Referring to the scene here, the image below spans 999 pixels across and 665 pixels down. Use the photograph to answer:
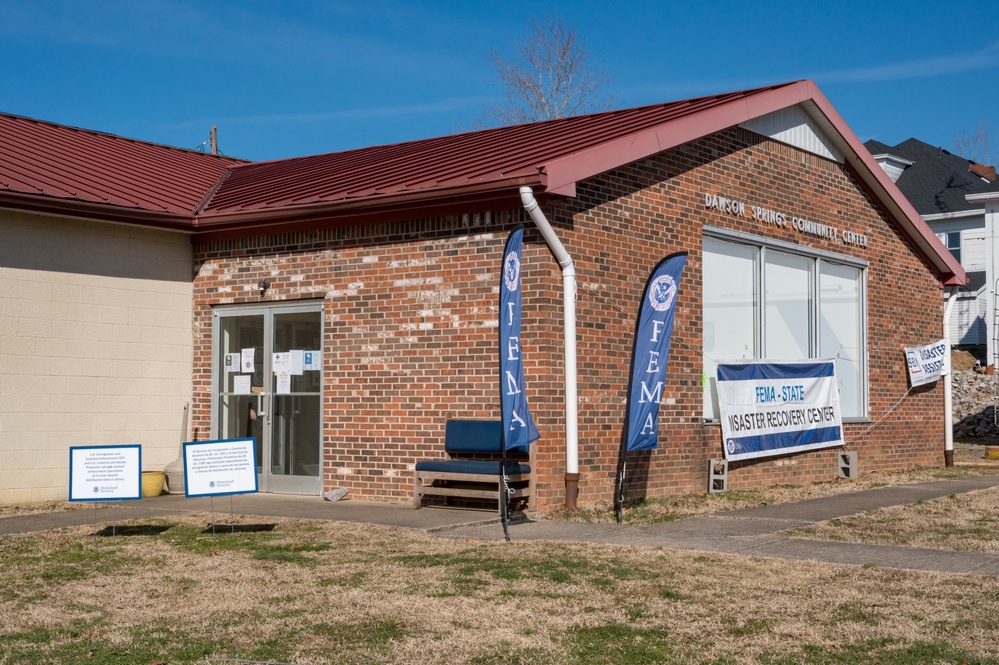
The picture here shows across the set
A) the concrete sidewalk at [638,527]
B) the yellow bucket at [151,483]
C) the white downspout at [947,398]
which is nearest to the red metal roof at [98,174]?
the yellow bucket at [151,483]

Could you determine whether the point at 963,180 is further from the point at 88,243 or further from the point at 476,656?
the point at 476,656

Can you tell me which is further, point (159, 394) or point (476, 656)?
point (159, 394)

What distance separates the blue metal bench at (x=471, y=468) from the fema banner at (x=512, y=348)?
62cm

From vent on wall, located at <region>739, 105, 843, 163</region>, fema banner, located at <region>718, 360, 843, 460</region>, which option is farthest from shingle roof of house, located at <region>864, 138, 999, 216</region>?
fema banner, located at <region>718, 360, 843, 460</region>

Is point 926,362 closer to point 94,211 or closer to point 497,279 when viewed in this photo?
point 497,279

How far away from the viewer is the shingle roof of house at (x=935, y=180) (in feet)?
136

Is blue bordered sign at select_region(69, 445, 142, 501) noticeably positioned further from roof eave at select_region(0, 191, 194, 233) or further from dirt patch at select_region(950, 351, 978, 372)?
dirt patch at select_region(950, 351, 978, 372)

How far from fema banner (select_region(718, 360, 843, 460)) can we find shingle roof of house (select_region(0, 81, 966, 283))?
3.29 m

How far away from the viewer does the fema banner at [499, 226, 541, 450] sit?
1134cm

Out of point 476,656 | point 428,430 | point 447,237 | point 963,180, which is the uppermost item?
point 963,180

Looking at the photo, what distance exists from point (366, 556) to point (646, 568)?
2.27 metres

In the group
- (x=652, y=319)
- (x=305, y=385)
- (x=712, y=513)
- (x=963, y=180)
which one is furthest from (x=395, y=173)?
(x=963, y=180)

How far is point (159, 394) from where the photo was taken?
15.2 m

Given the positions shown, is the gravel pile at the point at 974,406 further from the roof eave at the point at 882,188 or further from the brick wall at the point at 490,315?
the brick wall at the point at 490,315
